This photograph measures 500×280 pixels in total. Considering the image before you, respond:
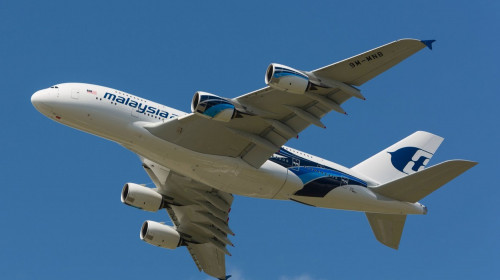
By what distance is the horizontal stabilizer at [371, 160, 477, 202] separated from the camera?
1706 inches

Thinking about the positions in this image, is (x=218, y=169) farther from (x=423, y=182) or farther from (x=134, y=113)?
(x=423, y=182)

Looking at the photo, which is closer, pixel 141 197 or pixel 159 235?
pixel 141 197

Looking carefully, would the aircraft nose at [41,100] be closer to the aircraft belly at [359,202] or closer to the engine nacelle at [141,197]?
the engine nacelle at [141,197]

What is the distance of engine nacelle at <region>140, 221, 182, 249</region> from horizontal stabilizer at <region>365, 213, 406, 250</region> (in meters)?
11.9

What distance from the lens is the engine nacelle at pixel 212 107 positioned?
1587 inches

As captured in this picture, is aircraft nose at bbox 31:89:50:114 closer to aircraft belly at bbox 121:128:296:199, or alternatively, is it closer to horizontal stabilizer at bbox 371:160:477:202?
aircraft belly at bbox 121:128:296:199

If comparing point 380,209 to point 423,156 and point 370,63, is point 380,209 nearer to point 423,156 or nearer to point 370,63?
point 423,156

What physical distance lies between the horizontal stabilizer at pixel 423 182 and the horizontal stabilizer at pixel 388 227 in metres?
2.28

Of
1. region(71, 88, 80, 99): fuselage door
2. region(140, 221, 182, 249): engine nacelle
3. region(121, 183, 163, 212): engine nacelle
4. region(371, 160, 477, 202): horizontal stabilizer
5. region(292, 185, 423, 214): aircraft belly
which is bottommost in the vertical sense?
region(140, 221, 182, 249): engine nacelle

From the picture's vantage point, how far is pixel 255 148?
43594 mm

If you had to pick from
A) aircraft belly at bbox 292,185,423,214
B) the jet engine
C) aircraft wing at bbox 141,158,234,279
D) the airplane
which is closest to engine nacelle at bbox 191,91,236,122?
the airplane

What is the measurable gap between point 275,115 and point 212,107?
3612 mm

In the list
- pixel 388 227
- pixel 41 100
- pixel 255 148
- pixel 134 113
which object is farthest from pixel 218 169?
pixel 388 227

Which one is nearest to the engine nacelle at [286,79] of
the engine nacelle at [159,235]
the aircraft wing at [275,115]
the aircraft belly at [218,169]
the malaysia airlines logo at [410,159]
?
the aircraft wing at [275,115]
